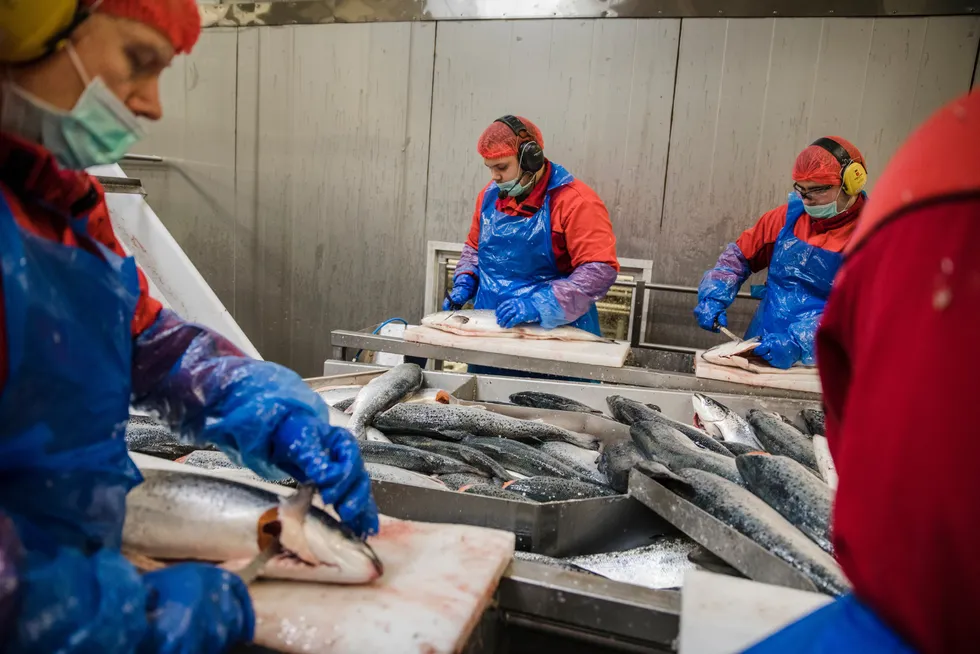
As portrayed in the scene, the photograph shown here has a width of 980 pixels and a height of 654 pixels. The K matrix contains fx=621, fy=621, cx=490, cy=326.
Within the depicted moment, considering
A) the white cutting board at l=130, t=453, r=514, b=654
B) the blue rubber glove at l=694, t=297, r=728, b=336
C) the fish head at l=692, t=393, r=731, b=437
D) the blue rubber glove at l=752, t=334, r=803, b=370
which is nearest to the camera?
the white cutting board at l=130, t=453, r=514, b=654

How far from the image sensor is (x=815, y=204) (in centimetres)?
337

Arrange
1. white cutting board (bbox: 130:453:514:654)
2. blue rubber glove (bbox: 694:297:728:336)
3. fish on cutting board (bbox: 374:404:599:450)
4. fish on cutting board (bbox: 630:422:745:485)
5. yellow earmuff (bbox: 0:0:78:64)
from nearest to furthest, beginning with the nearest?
yellow earmuff (bbox: 0:0:78:64)
white cutting board (bbox: 130:453:514:654)
fish on cutting board (bbox: 630:422:745:485)
fish on cutting board (bbox: 374:404:599:450)
blue rubber glove (bbox: 694:297:728:336)

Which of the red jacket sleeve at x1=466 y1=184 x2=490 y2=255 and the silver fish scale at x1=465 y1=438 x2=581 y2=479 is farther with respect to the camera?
the red jacket sleeve at x1=466 y1=184 x2=490 y2=255

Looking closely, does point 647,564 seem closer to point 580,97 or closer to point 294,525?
point 294,525

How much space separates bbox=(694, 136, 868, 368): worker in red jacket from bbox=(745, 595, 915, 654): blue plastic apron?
272cm

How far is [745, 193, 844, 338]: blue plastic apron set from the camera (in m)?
3.47

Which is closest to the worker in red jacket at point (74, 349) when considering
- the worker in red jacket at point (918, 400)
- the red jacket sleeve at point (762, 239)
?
the worker in red jacket at point (918, 400)

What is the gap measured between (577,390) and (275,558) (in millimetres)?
1918

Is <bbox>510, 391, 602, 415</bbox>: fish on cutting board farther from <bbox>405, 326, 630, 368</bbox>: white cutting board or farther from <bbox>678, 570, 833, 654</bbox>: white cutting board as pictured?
<bbox>678, 570, 833, 654</bbox>: white cutting board

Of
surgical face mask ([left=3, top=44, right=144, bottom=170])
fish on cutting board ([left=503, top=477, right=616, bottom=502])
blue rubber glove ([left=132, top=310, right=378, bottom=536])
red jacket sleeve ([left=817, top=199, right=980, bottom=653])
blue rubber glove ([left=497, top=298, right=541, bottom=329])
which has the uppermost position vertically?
surgical face mask ([left=3, top=44, right=144, bottom=170])

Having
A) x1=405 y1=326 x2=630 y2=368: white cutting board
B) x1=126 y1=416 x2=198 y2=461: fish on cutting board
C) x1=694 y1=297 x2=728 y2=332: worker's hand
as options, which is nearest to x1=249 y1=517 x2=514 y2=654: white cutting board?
x1=126 y1=416 x2=198 y2=461: fish on cutting board

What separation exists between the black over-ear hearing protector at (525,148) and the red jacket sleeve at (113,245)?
268cm

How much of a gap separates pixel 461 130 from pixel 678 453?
4.00 meters

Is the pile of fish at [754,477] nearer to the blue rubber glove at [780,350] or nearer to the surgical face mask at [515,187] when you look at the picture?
the blue rubber glove at [780,350]
